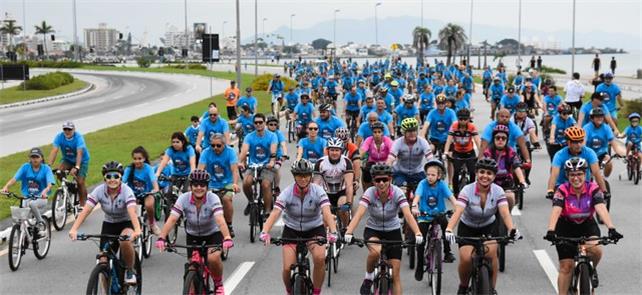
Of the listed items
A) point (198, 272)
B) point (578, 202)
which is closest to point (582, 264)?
point (578, 202)

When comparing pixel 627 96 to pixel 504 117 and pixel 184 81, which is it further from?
pixel 184 81

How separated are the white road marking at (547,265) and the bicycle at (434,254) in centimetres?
148

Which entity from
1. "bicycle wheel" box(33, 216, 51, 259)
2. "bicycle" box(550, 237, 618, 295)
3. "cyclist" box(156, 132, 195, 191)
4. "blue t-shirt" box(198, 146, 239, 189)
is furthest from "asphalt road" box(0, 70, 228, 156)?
"bicycle" box(550, 237, 618, 295)

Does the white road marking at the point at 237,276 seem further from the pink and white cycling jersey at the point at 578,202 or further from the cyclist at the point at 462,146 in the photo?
the cyclist at the point at 462,146

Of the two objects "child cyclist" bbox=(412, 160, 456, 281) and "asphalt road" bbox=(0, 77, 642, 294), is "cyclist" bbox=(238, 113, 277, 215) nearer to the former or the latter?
"asphalt road" bbox=(0, 77, 642, 294)

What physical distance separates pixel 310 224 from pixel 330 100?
24565mm

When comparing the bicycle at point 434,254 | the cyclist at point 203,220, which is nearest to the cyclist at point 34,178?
the cyclist at point 203,220

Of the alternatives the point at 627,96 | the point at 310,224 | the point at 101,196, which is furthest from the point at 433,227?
the point at 627,96

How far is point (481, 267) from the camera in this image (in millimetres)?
8477

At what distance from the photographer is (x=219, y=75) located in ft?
278

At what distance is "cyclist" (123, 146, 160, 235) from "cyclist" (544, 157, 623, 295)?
17.8 feet

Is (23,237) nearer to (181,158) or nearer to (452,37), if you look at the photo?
(181,158)

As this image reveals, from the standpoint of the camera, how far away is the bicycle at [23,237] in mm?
11234

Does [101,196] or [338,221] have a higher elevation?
[101,196]
